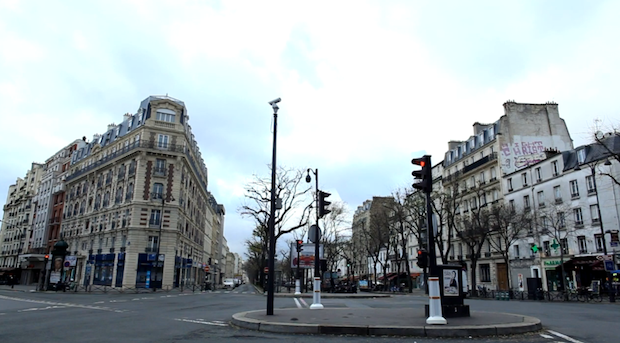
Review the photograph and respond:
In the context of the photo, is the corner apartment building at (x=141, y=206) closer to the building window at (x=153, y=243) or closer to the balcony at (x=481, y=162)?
the building window at (x=153, y=243)

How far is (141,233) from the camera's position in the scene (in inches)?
1831

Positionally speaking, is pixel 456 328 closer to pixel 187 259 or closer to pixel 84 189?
pixel 187 259

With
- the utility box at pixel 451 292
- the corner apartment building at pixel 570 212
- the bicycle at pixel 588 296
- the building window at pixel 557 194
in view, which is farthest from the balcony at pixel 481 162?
the utility box at pixel 451 292

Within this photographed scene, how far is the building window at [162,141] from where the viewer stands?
49.4 metres

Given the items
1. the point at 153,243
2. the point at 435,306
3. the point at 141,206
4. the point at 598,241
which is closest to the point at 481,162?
the point at 598,241

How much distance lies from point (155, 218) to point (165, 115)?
12.6m

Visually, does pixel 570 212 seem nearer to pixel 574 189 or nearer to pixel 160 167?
pixel 574 189

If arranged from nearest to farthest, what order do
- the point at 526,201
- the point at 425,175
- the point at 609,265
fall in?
the point at 425,175, the point at 609,265, the point at 526,201

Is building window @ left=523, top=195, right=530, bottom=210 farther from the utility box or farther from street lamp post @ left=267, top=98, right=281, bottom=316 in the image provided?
street lamp post @ left=267, top=98, right=281, bottom=316

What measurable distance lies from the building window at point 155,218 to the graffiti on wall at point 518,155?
40107mm

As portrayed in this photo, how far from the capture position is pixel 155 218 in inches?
1881

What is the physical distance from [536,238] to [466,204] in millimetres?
13684

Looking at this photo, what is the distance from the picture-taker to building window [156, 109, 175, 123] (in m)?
50.4

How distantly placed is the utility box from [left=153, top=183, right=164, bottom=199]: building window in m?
42.4
